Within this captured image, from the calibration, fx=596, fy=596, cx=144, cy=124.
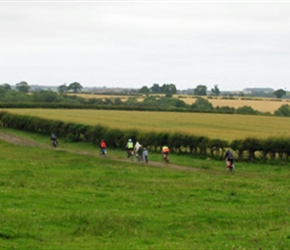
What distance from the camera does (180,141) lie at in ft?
183

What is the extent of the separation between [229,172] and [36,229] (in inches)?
965

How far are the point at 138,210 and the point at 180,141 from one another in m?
33.6

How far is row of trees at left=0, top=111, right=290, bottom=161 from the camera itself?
4853 cm

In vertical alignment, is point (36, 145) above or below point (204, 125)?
below

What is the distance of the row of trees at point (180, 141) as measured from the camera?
4853 centimetres

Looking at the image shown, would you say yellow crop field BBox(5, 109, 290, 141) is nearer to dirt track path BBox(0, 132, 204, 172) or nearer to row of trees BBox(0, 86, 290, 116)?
dirt track path BBox(0, 132, 204, 172)

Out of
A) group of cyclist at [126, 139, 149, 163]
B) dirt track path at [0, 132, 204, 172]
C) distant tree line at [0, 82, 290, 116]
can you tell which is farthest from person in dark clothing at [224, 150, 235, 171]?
distant tree line at [0, 82, 290, 116]

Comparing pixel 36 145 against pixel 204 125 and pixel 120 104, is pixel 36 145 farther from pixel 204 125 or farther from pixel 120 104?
pixel 120 104

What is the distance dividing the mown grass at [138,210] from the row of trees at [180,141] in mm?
12091

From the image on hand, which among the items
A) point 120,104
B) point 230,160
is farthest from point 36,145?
point 120,104

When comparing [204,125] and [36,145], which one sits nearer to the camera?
[36,145]

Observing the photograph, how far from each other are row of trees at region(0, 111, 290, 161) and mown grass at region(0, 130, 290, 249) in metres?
12.1

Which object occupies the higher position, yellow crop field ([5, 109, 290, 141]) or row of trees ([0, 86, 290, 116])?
row of trees ([0, 86, 290, 116])

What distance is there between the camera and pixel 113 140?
62.7 meters
